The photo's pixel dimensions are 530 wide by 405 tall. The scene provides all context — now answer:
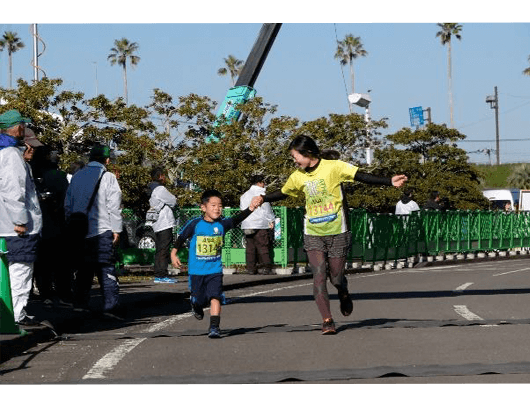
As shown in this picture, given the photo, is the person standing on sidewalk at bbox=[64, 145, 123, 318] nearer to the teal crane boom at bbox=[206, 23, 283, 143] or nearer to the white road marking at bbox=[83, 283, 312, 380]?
the white road marking at bbox=[83, 283, 312, 380]

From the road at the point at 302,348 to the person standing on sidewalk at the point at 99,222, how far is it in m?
0.58

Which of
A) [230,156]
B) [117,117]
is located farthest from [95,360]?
[230,156]

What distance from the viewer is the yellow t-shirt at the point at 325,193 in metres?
11.0

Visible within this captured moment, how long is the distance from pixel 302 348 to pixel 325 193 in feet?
6.38

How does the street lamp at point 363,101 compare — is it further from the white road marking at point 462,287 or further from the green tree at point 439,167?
the white road marking at point 462,287

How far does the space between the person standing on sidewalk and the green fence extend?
665 cm

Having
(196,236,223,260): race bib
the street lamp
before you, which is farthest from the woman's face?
the street lamp

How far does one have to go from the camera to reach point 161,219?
65.1 ft

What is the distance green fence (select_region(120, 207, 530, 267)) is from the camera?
23.5 metres

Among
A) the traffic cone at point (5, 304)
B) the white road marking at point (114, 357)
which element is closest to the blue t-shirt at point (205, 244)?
the white road marking at point (114, 357)

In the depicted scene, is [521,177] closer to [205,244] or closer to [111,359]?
[205,244]

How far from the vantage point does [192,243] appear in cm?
1112
